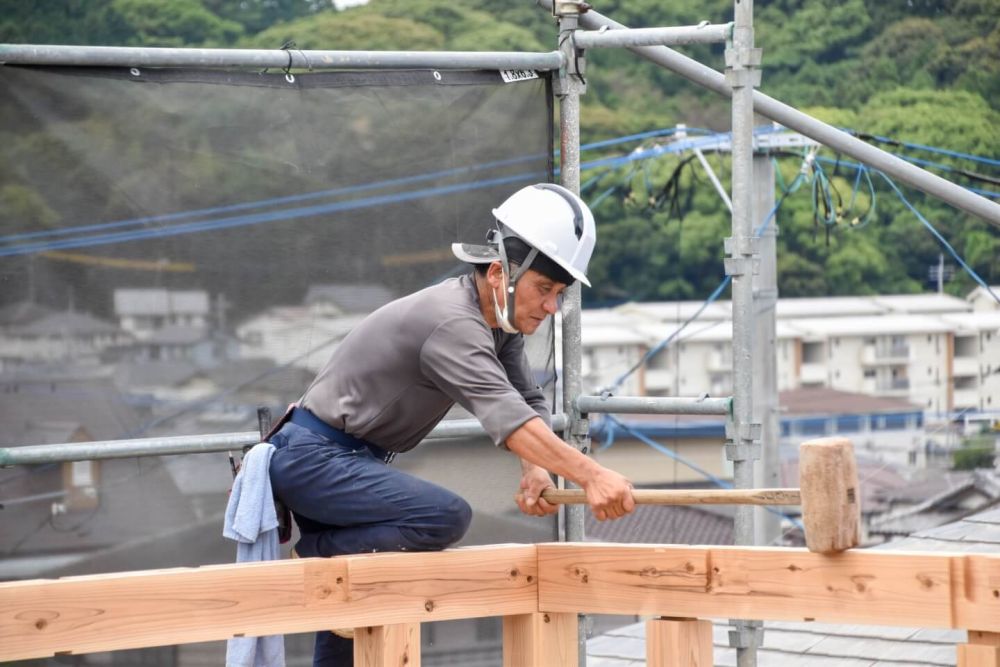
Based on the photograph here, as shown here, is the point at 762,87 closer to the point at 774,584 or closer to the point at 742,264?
the point at 742,264

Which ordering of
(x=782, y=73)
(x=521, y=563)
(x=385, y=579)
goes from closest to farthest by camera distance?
(x=385, y=579)
(x=521, y=563)
(x=782, y=73)

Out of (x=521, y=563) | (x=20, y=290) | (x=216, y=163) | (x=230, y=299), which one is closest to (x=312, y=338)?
(x=230, y=299)

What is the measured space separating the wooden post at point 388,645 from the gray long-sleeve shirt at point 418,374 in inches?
21.9

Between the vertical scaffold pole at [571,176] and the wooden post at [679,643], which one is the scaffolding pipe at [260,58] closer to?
the vertical scaffold pole at [571,176]

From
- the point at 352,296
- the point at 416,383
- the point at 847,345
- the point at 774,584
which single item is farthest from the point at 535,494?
the point at 847,345

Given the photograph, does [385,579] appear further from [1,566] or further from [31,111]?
[31,111]

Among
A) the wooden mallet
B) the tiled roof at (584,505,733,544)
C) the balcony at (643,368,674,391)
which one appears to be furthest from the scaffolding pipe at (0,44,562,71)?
the balcony at (643,368,674,391)

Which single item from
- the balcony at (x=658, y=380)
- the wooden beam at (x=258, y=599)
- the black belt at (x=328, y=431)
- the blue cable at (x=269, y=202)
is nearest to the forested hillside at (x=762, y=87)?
the balcony at (x=658, y=380)

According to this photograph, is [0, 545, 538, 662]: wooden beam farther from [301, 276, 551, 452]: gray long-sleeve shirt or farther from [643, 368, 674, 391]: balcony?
[643, 368, 674, 391]: balcony

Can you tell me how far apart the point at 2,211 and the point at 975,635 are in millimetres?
3161

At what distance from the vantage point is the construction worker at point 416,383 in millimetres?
3643

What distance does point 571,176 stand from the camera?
16.5 ft

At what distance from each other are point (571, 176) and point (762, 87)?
39144 mm

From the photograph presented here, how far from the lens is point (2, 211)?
4297mm
